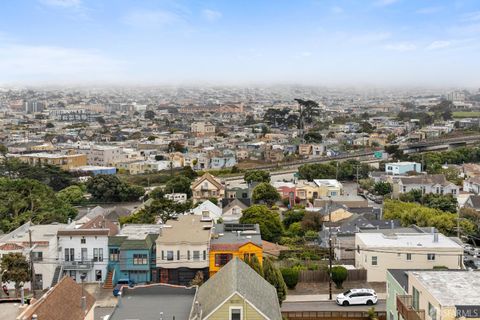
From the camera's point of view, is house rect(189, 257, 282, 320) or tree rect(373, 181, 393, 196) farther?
tree rect(373, 181, 393, 196)

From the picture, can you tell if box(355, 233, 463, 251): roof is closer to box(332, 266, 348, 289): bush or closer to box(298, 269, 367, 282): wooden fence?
box(298, 269, 367, 282): wooden fence

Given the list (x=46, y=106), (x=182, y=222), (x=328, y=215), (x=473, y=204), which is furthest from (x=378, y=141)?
(x=46, y=106)

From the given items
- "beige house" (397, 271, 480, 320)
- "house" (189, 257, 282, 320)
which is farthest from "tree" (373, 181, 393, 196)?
"house" (189, 257, 282, 320)

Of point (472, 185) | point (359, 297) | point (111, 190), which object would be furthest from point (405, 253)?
point (111, 190)

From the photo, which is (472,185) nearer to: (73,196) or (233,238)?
(233,238)

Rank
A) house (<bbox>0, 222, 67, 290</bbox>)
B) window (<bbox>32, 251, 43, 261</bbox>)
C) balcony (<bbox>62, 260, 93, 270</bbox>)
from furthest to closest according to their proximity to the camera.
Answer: balcony (<bbox>62, 260, 93, 270</bbox>), window (<bbox>32, 251, 43, 261</bbox>), house (<bbox>0, 222, 67, 290</bbox>)

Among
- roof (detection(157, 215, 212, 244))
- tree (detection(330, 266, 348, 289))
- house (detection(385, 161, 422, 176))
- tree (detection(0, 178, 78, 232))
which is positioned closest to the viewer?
tree (detection(330, 266, 348, 289))

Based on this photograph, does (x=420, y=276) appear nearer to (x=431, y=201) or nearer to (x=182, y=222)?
(x=182, y=222)
